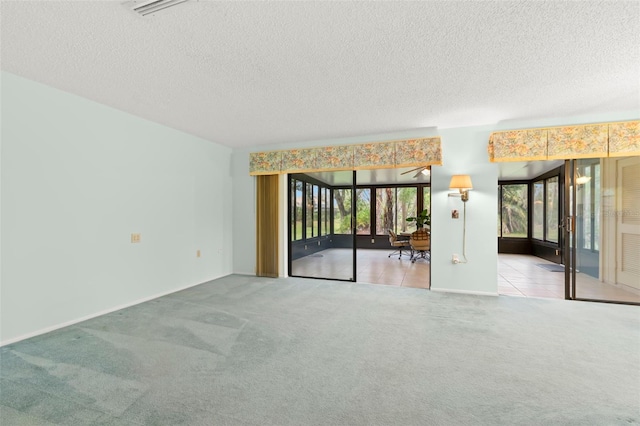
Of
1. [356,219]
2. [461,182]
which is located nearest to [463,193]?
[461,182]

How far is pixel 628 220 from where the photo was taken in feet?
14.3

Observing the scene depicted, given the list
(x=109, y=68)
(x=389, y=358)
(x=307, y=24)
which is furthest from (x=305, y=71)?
(x=389, y=358)

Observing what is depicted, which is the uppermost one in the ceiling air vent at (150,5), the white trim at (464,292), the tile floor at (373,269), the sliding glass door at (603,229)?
the ceiling air vent at (150,5)

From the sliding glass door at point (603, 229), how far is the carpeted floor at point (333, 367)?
2.30 ft

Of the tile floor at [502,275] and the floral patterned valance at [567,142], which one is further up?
the floral patterned valance at [567,142]

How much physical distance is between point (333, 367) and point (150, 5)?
9.42 feet

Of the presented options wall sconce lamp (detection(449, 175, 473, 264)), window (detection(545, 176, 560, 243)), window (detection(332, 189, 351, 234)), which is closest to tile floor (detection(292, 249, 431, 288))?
wall sconce lamp (detection(449, 175, 473, 264))

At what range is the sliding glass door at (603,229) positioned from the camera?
163 inches

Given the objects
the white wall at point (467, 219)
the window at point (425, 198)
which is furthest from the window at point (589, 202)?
the window at point (425, 198)

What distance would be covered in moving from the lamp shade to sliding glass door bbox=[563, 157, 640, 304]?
1364 mm

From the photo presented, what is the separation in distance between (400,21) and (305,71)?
3.26ft

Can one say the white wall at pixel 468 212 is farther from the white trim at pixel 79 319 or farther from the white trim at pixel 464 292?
the white trim at pixel 79 319

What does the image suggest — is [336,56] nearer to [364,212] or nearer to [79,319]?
[79,319]

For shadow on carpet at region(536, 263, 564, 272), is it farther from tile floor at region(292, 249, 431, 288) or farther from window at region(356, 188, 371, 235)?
window at region(356, 188, 371, 235)
